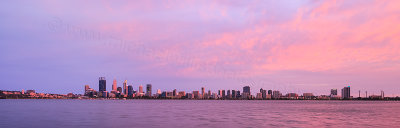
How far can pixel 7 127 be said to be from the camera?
157ft

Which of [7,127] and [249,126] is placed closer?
[7,127]

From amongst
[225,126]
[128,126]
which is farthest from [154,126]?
[225,126]

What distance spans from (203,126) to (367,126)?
2461cm

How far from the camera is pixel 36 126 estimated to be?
50.5 m

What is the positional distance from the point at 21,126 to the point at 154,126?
18.9 m

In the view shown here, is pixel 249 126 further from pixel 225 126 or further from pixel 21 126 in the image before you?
pixel 21 126

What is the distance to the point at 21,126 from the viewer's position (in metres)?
50.1

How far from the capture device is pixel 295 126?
5109cm

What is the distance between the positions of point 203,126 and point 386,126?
26.6 meters

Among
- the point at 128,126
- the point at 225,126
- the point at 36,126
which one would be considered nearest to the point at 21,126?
the point at 36,126

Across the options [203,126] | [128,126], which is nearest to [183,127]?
[203,126]

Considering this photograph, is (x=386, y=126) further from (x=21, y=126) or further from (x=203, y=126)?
(x=21, y=126)

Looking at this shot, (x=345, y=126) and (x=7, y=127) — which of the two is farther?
(x=345, y=126)

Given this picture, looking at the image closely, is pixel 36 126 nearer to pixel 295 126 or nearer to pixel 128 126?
pixel 128 126
